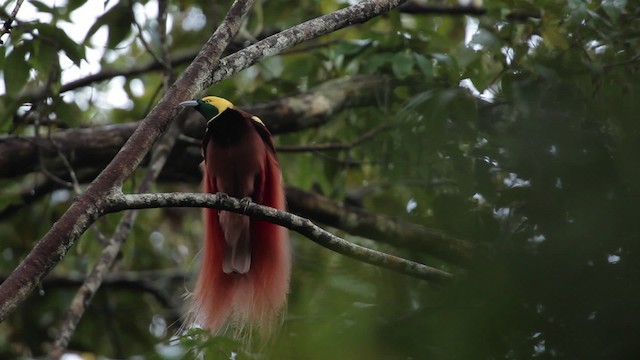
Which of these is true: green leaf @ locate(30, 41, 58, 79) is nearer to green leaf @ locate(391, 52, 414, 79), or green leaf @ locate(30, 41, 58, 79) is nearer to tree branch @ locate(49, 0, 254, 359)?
tree branch @ locate(49, 0, 254, 359)

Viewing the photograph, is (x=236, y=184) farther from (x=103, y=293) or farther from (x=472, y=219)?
(x=472, y=219)

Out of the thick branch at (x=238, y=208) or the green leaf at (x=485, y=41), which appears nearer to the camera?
the thick branch at (x=238, y=208)

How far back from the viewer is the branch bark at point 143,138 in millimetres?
2352

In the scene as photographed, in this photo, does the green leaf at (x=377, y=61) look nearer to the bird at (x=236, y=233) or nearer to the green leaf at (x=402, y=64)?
the green leaf at (x=402, y=64)

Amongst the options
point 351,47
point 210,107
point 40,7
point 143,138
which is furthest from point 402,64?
point 143,138

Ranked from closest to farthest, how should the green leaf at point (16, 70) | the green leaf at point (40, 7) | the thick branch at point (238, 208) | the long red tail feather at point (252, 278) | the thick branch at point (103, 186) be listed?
the thick branch at point (103, 186) < the thick branch at point (238, 208) < the long red tail feather at point (252, 278) < the green leaf at point (16, 70) < the green leaf at point (40, 7)

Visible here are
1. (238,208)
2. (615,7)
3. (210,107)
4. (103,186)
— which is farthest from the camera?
(210,107)

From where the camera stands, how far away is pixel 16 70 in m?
3.80

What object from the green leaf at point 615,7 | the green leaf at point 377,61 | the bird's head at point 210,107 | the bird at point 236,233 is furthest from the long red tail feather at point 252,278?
the green leaf at point 615,7

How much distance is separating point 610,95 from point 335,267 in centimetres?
59

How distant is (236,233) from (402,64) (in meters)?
1.17

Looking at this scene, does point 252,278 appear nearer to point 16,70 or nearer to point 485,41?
point 16,70

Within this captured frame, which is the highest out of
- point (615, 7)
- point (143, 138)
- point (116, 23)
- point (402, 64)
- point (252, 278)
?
point (143, 138)

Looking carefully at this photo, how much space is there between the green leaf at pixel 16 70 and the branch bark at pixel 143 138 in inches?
49.8
